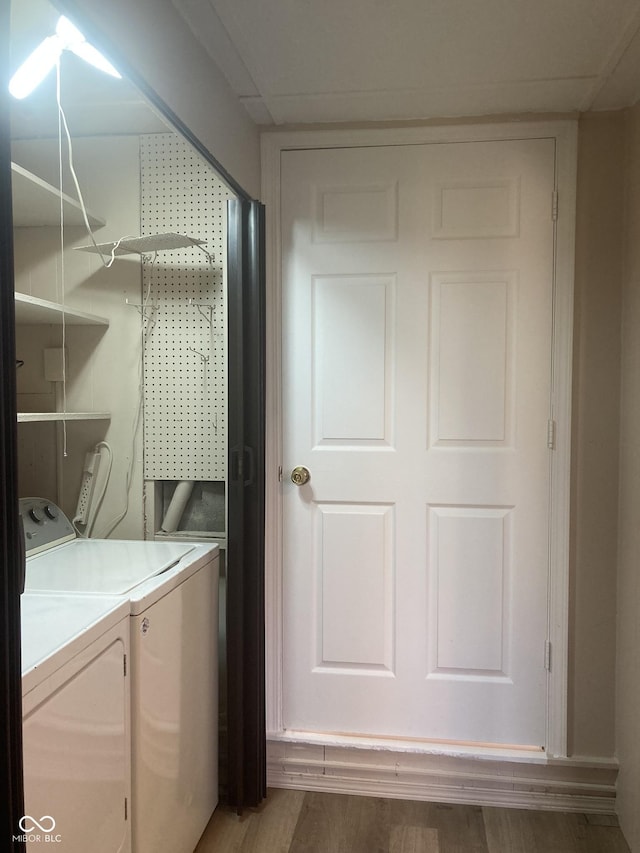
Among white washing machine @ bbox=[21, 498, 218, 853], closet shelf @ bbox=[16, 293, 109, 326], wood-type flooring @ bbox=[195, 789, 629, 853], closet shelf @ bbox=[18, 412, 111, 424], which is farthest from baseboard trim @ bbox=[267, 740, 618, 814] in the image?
closet shelf @ bbox=[16, 293, 109, 326]

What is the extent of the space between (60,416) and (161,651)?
0.74 meters

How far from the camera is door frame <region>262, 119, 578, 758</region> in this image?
6.44 ft

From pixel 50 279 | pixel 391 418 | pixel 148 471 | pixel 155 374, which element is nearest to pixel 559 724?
pixel 391 418

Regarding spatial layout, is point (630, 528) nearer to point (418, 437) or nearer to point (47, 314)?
point (418, 437)

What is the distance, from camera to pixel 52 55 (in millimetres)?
1395

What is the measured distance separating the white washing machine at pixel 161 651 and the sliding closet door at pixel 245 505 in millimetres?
71

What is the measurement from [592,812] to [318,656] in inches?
40.1

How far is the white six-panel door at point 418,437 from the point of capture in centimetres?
201

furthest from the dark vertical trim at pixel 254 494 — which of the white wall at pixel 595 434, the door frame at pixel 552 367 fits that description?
the white wall at pixel 595 434

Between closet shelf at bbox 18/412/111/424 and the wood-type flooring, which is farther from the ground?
closet shelf at bbox 18/412/111/424

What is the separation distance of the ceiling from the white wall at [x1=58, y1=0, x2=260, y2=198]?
5cm

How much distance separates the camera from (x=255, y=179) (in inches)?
79.4

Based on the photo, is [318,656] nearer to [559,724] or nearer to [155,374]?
[559,724]

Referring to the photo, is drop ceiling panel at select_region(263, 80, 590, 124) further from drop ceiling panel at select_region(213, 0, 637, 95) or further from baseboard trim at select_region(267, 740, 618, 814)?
baseboard trim at select_region(267, 740, 618, 814)
